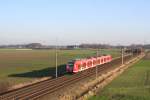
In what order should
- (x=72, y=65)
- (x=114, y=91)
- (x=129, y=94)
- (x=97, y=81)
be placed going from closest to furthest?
(x=129, y=94) < (x=114, y=91) < (x=97, y=81) < (x=72, y=65)

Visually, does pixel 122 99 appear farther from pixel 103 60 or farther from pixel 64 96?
pixel 103 60

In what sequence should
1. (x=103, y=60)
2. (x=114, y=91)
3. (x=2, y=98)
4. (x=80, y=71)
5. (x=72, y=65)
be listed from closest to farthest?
(x=2, y=98) → (x=114, y=91) → (x=72, y=65) → (x=80, y=71) → (x=103, y=60)

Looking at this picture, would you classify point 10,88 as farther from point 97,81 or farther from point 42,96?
point 97,81

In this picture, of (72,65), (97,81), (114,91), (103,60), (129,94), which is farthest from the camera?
(103,60)

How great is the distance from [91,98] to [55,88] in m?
6.93

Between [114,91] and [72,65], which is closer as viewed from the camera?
[114,91]

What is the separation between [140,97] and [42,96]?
9.92 m

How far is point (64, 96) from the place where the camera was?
31.9 meters

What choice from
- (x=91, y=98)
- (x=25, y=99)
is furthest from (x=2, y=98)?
(x=91, y=98)

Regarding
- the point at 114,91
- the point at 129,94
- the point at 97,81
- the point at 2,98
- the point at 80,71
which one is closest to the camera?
the point at 2,98

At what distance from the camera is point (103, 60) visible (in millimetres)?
95375

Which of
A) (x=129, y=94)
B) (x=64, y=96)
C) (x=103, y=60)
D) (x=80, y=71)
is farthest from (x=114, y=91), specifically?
(x=103, y=60)

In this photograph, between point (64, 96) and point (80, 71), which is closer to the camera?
point (64, 96)

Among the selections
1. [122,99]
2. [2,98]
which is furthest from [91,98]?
[2,98]
